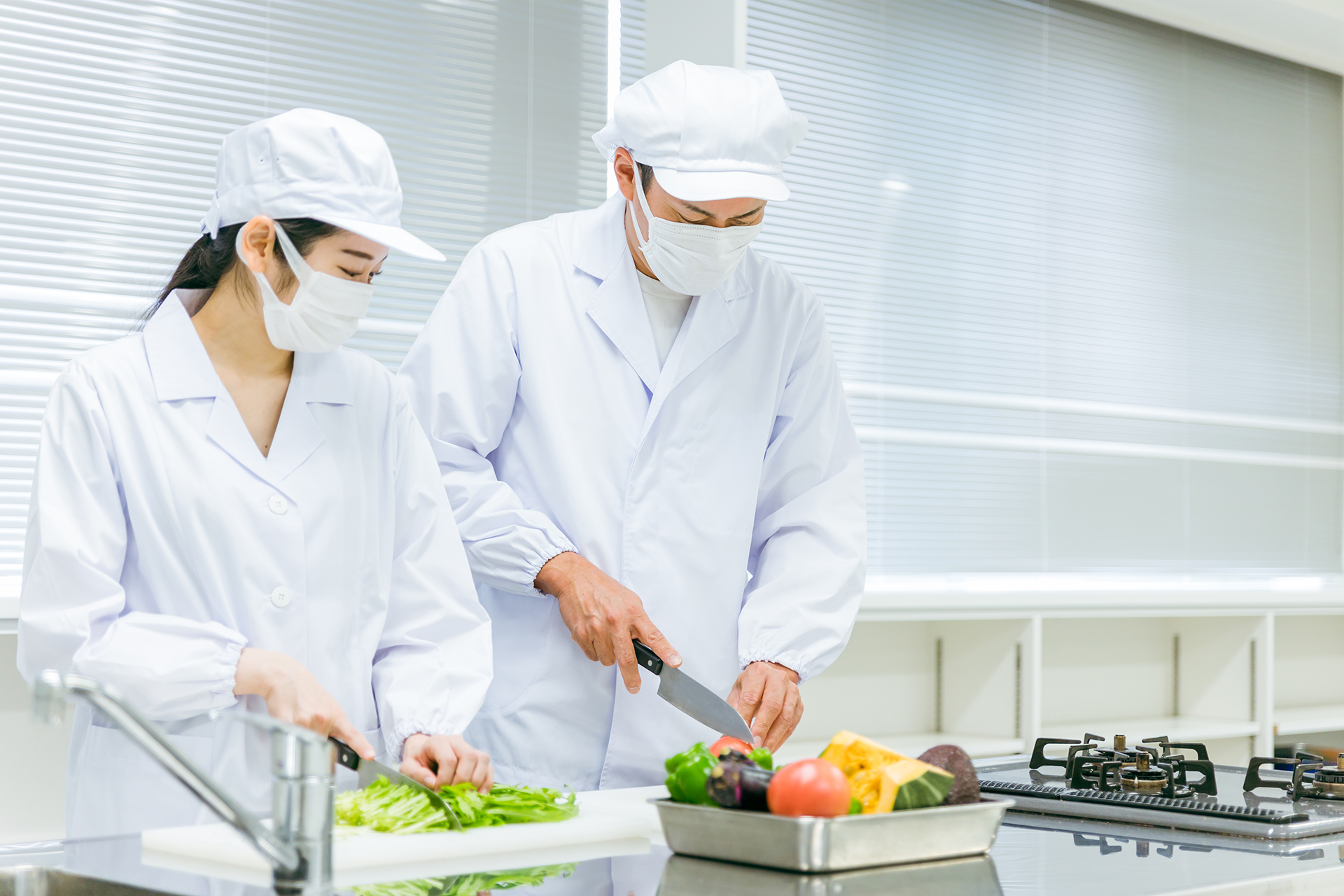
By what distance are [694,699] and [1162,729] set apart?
9.14 feet

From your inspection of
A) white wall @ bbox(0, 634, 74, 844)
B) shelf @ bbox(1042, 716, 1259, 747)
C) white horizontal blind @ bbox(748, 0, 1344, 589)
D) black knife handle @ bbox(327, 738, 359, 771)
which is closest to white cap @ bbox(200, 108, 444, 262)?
black knife handle @ bbox(327, 738, 359, 771)

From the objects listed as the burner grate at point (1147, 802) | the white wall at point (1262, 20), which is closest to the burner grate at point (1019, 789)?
the burner grate at point (1147, 802)

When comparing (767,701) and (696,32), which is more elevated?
(696,32)

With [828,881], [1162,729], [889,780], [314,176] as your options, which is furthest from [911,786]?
[1162,729]

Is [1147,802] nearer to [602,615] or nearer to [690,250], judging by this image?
[602,615]

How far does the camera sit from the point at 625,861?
1164 millimetres

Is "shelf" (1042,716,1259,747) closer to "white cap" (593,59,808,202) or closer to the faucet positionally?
"white cap" (593,59,808,202)

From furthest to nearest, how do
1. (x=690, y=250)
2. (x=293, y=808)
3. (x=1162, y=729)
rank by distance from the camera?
(x=1162, y=729), (x=690, y=250), (x=293, y=808)

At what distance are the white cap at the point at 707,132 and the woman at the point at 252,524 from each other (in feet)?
1.39

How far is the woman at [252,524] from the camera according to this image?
131 centimetres

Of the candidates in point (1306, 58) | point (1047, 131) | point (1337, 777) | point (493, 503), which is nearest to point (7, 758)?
point (493, 503)

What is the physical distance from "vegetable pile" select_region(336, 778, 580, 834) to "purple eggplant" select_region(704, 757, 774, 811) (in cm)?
25

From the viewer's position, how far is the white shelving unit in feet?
11.3

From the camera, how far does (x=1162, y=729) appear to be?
399 cm
